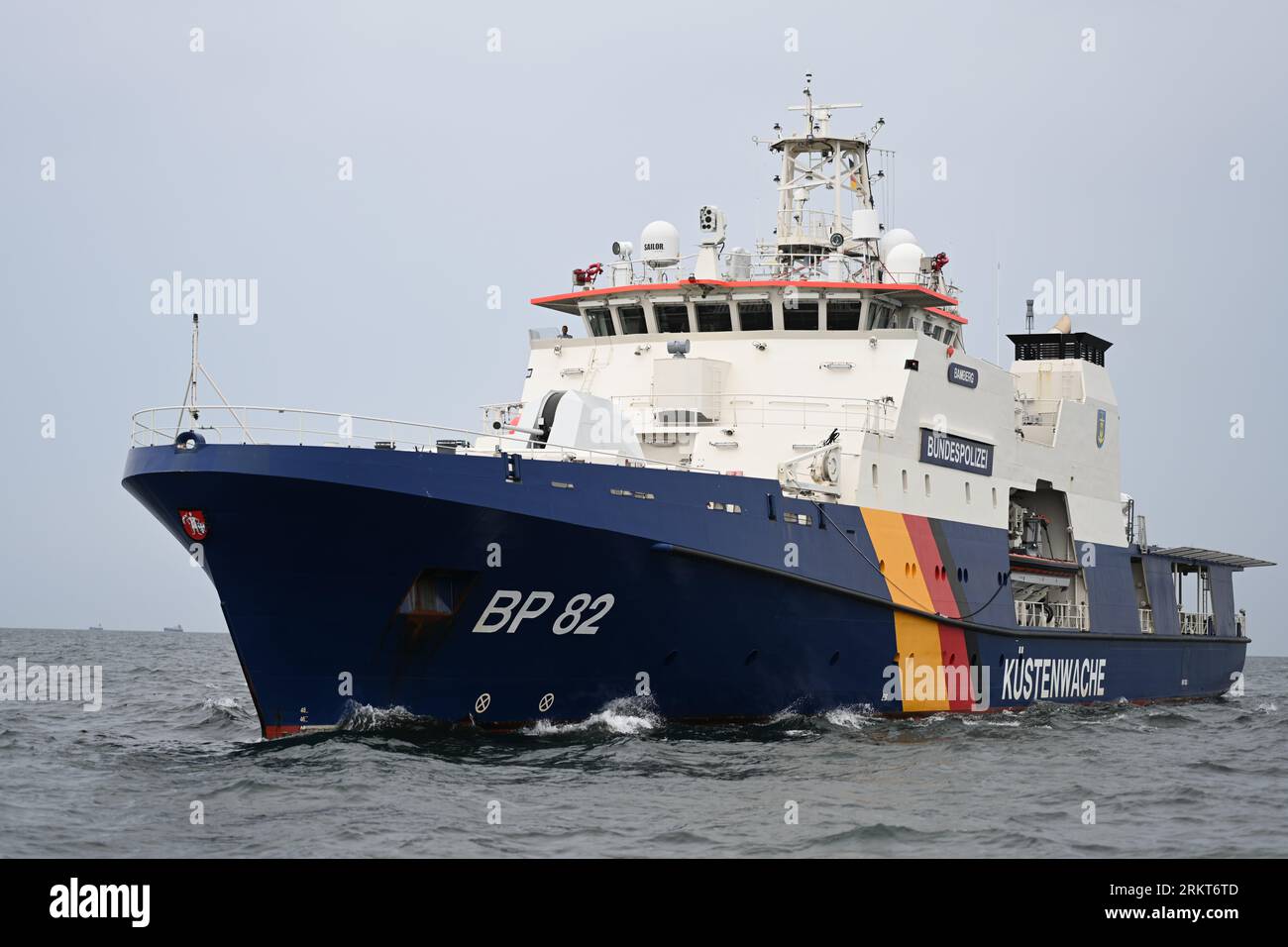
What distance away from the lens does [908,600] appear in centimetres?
1950

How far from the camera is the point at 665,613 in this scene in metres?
16.4

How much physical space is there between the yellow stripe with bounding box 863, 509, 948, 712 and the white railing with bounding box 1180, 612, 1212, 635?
11424mm

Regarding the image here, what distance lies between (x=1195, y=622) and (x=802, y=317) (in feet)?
43.9

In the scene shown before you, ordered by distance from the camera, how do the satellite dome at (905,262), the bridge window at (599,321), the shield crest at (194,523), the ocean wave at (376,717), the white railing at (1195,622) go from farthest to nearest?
the white railing at (1195,622)
the satellite dome at (905,262)
the bridge window at (599,321)
the ocean wave at (376,717)
the shield crest at (194,523)

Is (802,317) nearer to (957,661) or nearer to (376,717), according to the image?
(957,661)

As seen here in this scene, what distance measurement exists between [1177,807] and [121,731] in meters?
12.3

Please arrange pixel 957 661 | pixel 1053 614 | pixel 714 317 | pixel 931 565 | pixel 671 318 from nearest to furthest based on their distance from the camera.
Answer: pixel 931 565, pixel 957 661, pixel 714 317, pixel 671 318, pixel 1053 614

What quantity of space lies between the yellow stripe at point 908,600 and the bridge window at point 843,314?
2.97 m

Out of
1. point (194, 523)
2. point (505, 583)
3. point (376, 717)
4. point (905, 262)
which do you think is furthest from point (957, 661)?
point (194, 523)

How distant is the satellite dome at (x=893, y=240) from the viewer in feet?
75.0

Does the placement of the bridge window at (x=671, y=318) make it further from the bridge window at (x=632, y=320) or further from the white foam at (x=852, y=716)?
the white foam at (x=852, y=716)

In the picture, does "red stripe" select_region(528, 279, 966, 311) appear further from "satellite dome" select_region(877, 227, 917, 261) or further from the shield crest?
the shield crest

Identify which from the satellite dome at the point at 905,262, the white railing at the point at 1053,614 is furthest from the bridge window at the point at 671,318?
the white railing at the point at 1053,614
